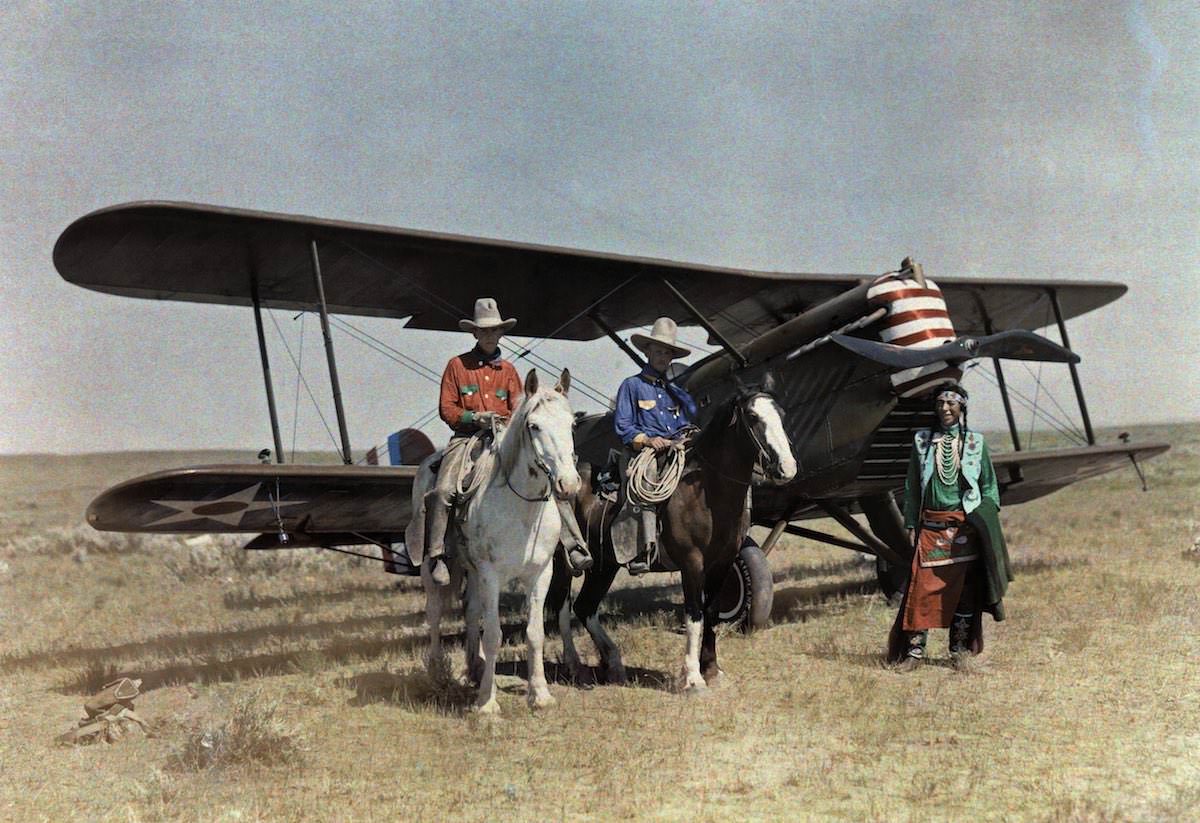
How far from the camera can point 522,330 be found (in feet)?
35.9

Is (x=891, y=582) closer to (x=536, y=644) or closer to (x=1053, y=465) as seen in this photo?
(x=1053, y=465)

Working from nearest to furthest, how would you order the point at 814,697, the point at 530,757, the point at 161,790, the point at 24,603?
the point at 161,790 → the point at 530,757 → the point at 814,697 → the point at 24,603

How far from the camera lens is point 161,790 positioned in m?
4.60

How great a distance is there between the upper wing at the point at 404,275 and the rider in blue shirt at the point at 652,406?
2068 mm

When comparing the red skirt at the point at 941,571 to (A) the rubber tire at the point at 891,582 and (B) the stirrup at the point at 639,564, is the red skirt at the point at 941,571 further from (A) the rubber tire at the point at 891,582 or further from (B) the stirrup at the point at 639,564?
(A) the rubber tire at the point at 891,582

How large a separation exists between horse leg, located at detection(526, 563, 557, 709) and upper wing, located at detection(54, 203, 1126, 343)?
368 centimetres

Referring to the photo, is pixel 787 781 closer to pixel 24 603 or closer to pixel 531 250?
pixel 531 250

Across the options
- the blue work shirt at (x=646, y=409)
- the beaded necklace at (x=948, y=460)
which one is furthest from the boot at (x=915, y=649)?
the blue work shirt at (x=646, y=409)

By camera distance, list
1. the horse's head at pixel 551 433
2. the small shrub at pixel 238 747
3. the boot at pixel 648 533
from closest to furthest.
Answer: the small shrub at pixel 238 747, the horse's head at pixel 551 433, the boot at pixel 648 533

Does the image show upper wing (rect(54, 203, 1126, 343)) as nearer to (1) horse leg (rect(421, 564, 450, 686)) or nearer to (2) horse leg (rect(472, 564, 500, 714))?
(1) horse leg (rect(421, 564, 450, 686))

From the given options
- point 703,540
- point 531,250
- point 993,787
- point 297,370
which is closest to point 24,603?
point 297,370

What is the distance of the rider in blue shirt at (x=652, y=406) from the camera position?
267 inches

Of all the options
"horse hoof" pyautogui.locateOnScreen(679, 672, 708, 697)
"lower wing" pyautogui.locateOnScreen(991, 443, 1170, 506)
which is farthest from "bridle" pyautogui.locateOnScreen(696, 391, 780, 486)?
"lower wing" pyautogui.locateOnScreen(991, 443, 1170, 506)

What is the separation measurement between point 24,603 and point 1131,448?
16.8 metres
